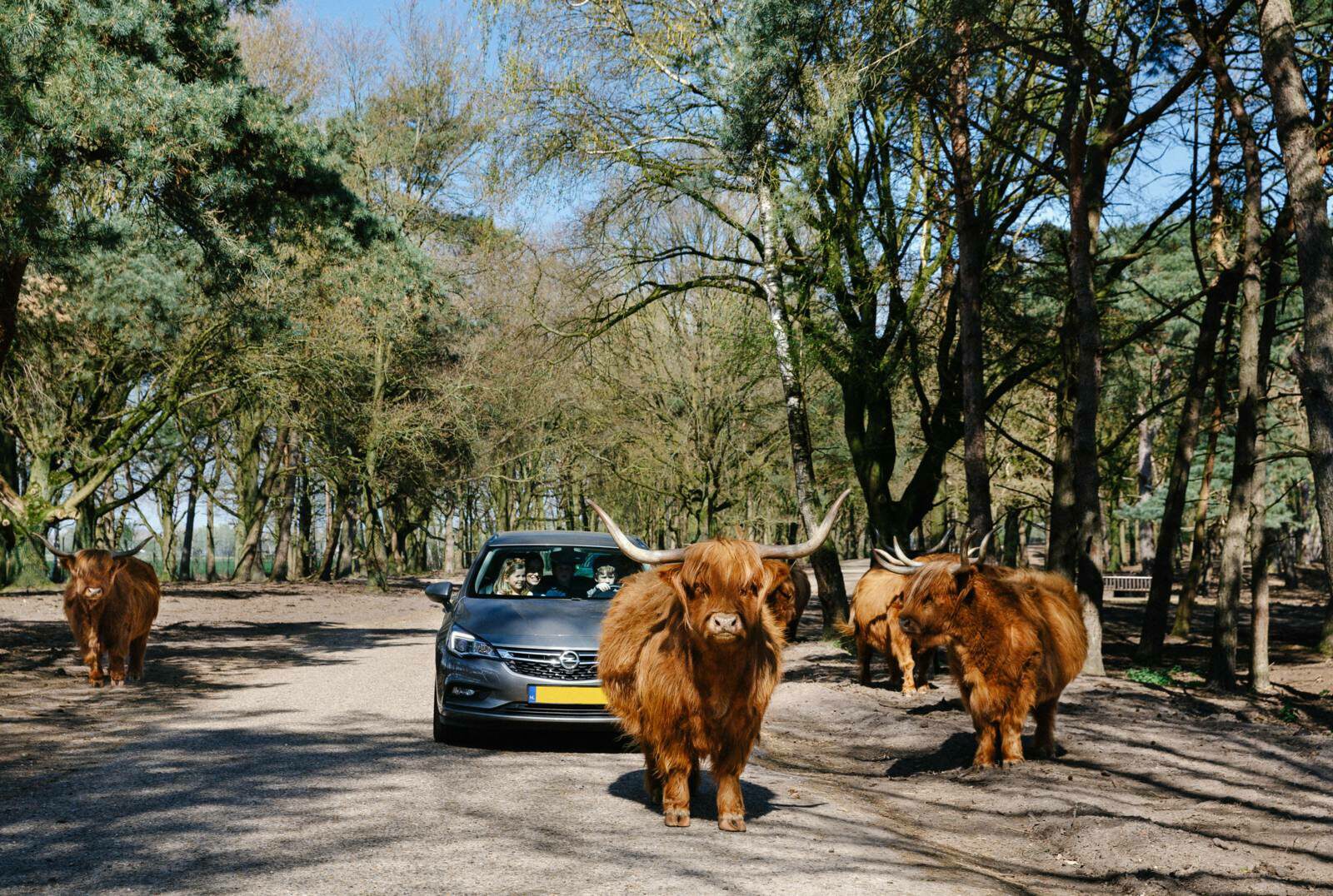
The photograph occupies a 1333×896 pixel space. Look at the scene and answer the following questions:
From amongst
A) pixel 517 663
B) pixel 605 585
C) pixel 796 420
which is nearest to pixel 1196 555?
pixel 796 420

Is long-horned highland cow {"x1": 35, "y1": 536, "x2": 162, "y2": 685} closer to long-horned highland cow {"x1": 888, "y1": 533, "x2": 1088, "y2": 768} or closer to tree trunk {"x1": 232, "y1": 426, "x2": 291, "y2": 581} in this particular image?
long-horned highland cow {"x1": 888, "y1": 533, "x2": 1088, "y2": 768}

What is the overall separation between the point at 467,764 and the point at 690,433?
84.8 ft

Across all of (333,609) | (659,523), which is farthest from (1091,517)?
(659,523)

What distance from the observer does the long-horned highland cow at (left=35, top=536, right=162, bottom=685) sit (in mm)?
13703

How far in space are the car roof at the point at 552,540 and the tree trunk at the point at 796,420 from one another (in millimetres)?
9365

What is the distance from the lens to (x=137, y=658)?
1496 cm

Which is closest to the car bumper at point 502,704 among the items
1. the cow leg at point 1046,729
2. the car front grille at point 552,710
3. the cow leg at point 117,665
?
the car front grille at point 552,710

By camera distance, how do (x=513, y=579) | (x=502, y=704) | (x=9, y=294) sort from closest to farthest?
(x=502, y=704) → (x=513, y=579) → (x=9, y=294)

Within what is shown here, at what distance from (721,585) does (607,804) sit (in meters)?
1.99

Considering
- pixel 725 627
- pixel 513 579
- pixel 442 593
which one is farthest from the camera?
pixel 513 579

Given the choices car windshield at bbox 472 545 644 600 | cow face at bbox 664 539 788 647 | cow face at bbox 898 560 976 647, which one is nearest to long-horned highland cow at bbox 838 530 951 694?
cow face at bbox 898 560 976 647

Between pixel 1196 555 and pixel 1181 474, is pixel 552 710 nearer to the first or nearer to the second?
pixel 1181 474

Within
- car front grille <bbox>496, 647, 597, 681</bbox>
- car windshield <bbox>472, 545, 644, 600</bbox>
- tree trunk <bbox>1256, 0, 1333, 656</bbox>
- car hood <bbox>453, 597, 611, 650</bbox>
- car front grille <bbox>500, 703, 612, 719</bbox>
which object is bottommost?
car front grille <bbox>500, 703, 612, 719</bbox>

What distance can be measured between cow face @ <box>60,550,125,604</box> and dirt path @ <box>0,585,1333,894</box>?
1.20m
